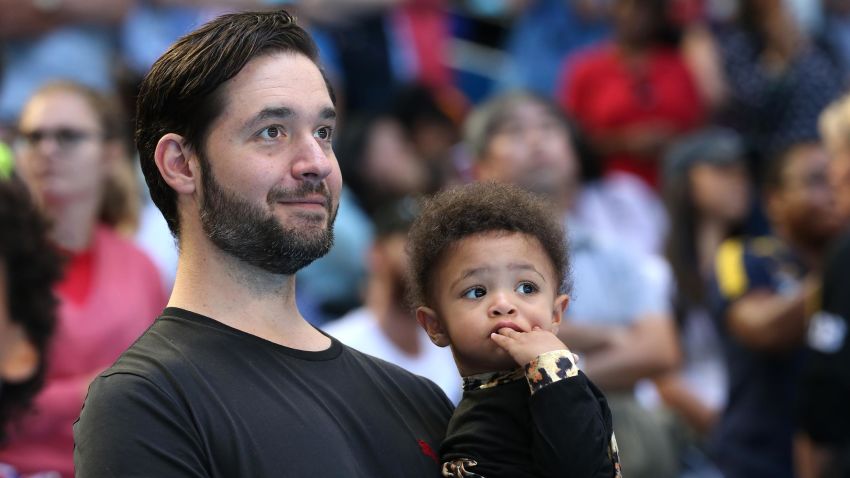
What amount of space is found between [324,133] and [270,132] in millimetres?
171

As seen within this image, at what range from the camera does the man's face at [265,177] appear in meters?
2.87

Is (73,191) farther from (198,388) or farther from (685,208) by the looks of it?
(685,208)

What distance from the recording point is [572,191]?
20.4ft

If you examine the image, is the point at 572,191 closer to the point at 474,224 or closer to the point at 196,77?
the point at 474,224

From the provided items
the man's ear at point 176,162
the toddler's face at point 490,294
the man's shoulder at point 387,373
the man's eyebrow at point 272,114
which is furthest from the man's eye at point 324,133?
the man's shoulder at point 387,373

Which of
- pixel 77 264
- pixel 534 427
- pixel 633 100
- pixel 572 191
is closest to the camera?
pixel 534 427

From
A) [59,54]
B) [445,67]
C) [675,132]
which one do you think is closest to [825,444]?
[675,132]

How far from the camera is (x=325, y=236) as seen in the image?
2930 millimetres

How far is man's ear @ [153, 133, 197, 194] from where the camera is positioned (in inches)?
115

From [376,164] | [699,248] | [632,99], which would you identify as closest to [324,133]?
[699,248]

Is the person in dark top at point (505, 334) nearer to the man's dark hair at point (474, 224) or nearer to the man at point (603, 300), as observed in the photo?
the man's dark hair at point (474, 224)

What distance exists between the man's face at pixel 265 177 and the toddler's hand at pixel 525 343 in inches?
17.6

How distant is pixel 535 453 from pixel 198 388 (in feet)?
2.36

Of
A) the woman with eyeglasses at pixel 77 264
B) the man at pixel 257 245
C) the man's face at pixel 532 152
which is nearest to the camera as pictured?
the man at pixel 257 245
